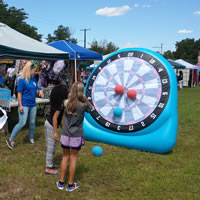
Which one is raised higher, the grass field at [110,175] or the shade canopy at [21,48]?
the shade canopy at [21,48]

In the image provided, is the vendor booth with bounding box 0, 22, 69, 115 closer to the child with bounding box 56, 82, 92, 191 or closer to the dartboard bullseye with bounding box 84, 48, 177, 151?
the dartboard bullseye with bounding box 84, 48, 177, 151

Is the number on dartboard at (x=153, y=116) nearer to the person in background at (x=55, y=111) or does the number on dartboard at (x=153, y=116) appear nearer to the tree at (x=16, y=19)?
the person in background at (x=55, y=111)

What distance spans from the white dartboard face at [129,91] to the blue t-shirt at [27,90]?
1247 millimetres

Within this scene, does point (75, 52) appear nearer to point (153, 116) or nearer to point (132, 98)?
point (132, 98)

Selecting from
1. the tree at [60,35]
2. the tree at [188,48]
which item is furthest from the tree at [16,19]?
the tree at [188,48]

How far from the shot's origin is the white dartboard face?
14.5 feet

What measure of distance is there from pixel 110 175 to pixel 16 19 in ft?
174

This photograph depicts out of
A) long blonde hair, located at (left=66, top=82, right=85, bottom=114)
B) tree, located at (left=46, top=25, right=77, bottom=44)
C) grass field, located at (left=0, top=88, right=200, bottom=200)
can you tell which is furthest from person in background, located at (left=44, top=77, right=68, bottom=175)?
tree, located at (left=46, top=25, right=77, bottom=44)

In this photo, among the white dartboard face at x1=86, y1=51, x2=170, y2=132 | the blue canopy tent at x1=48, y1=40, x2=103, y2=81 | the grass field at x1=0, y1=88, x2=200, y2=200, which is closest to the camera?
the grass field at x1=0, y1=88, x2=200, y2=200

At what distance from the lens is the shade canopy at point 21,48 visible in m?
Result: 5.44

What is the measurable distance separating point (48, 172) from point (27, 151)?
1.16 m

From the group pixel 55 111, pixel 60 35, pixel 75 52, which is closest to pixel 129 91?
pixel 55 111

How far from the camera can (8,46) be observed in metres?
5.40

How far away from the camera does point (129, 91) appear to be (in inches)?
181
